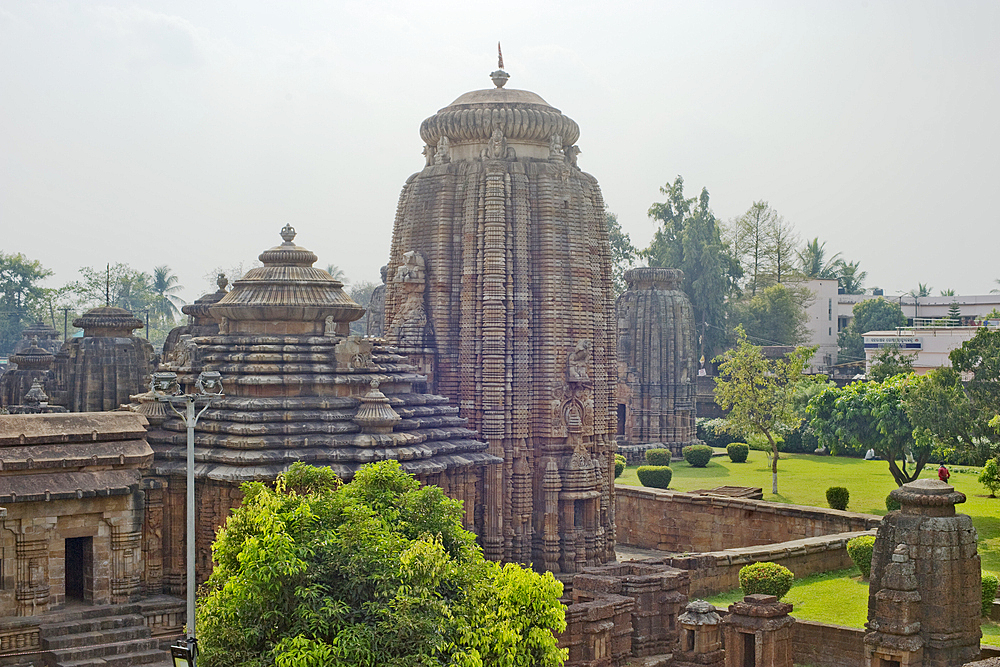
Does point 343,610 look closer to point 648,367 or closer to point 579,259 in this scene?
point 579,259

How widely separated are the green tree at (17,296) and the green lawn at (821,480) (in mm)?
67154

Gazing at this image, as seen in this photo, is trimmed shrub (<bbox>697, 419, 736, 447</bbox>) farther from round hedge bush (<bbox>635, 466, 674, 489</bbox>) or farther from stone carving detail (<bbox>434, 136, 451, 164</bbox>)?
stone carving detail (<bbox>434, 136, 451, 164</bbox>)

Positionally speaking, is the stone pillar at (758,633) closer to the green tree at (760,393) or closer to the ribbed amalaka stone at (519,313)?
the ribbed amalaka stone at (519,313)

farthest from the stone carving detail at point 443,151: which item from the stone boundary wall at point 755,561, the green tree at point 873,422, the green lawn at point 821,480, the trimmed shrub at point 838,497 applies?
the green tree at point 873,422

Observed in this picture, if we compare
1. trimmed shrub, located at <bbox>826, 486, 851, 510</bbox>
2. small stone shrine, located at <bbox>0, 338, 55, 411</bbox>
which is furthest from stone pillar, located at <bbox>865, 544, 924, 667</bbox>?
small stone shrine, located at <bbox>0, 338, 55, 411</bbox>

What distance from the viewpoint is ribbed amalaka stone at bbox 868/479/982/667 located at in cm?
2052

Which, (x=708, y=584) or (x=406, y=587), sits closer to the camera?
(x=406, y=587)

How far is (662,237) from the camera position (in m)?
77.5

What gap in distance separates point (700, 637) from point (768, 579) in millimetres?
5028

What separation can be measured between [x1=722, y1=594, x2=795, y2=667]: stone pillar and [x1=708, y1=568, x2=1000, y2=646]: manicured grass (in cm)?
308

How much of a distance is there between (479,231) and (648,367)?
29409mm

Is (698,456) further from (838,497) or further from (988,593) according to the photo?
(988,593)

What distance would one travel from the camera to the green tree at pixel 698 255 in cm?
7550

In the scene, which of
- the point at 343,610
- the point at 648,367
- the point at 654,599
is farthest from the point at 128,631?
the point at 648,367
